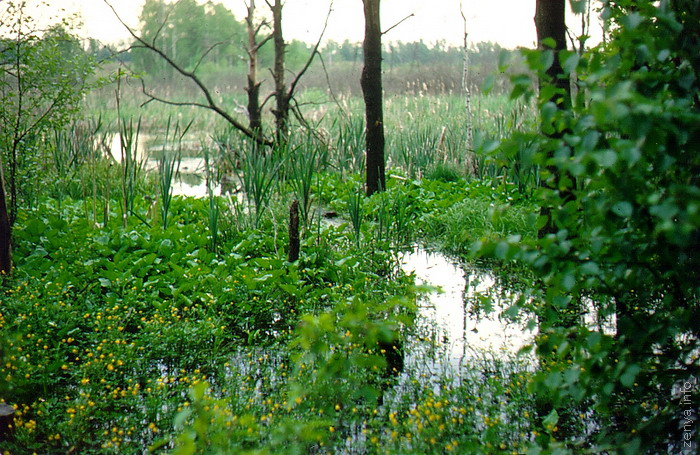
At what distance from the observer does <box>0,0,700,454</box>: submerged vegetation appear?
156 cm

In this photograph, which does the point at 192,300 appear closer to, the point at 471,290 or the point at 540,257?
the point at 471,290

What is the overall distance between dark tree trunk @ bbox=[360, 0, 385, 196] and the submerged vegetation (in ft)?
0.97

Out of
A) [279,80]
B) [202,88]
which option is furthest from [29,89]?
[279,80]

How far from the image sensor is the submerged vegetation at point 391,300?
5.11 ft

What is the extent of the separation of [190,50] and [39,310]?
27007mm

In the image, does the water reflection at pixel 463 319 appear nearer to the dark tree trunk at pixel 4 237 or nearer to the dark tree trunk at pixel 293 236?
the dark tree trunk at pixel 293 236

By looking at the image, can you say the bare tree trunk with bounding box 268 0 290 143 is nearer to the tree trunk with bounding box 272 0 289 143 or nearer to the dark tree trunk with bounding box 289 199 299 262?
the tree trunk with bounding box 272 0 289 143

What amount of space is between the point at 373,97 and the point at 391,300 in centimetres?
500

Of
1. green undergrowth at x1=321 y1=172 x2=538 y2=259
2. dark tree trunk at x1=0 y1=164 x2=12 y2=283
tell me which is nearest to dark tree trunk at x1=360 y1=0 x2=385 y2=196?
green undergrowth at x1=321 y1=172 x2=538 y2=259

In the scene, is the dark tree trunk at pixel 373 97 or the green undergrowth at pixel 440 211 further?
the dark tree trunk at pixel 373 97

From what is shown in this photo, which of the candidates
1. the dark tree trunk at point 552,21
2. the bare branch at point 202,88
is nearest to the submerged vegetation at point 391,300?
the dark tree trunk at point 552,21

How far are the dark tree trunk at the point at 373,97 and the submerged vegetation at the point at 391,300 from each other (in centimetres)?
29

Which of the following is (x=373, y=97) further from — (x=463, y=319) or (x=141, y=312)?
(x=141, y=312)

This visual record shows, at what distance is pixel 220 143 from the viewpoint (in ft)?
25.1
